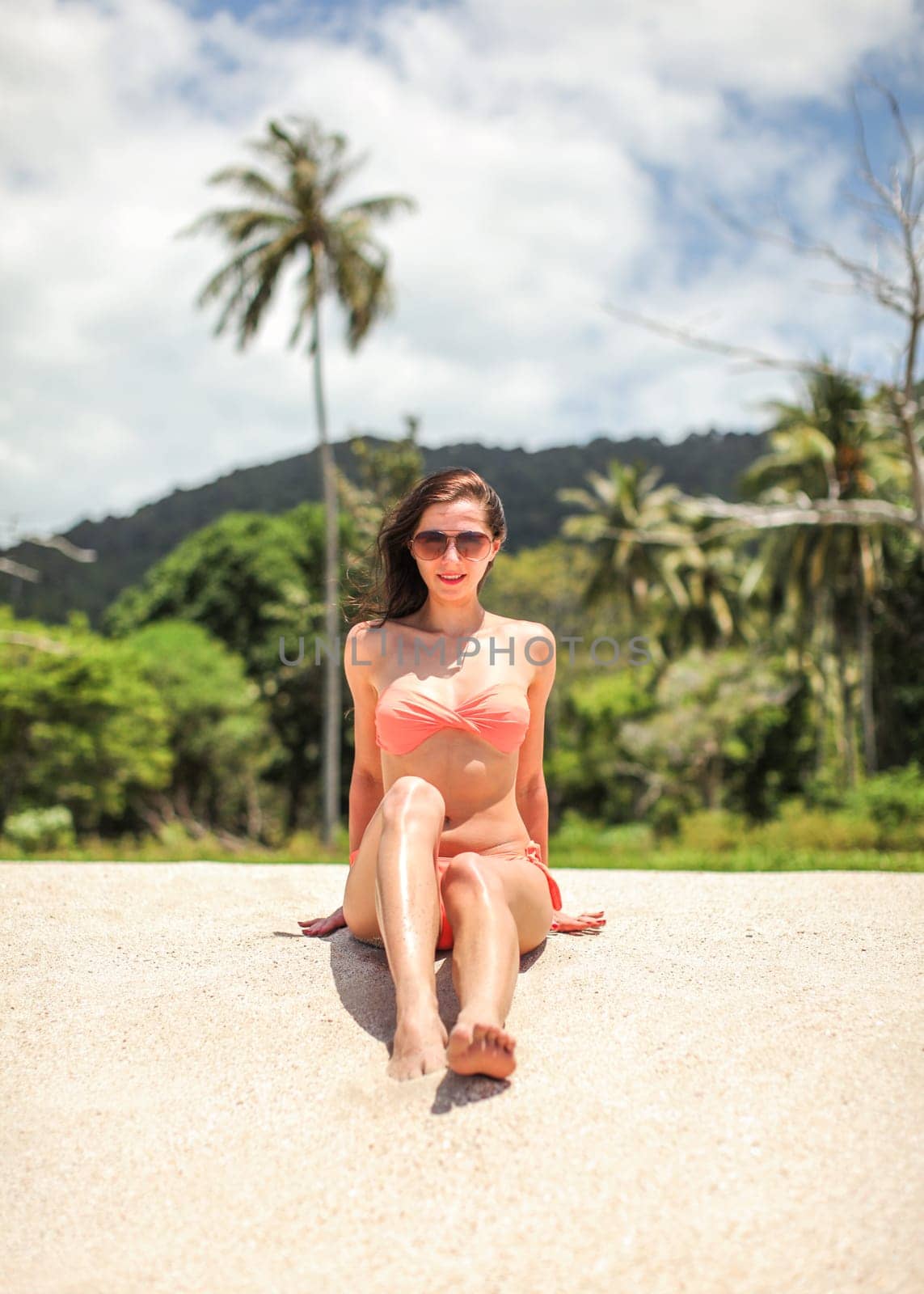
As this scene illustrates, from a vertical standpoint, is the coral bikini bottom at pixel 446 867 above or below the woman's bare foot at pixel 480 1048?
above

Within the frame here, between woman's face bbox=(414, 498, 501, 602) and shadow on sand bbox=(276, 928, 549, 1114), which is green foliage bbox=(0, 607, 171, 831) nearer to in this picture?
shadow on sand bbox=(276, 928, 549, 1114)

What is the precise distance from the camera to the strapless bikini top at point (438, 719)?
129 inches

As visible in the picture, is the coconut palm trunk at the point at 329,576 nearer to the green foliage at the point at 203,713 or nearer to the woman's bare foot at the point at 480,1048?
the green foliage at the point at 203,713

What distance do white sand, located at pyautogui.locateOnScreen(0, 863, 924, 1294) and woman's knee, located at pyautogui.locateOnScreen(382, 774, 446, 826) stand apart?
2.16 feet

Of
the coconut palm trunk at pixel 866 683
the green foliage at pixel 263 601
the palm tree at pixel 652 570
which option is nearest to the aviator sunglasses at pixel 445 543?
the green foliage at pixel 263 601

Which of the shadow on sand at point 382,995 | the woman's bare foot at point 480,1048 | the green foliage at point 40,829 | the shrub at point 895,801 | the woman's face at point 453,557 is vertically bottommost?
the green foliage at point 40,829

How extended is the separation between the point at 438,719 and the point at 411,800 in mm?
368

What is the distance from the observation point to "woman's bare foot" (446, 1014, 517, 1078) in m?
2.37

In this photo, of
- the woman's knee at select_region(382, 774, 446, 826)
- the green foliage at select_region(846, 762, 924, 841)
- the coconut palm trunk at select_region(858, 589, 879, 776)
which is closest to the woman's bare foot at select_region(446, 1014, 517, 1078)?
the woman's knee at select_region(382, 774, 446, 826)

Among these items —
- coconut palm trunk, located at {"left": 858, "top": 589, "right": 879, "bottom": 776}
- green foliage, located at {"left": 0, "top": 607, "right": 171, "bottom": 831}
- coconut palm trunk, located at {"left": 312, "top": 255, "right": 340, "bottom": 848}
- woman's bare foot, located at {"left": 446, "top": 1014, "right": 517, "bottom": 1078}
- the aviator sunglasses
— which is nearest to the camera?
woman's bare foot, located at {"left": 446, "top": 1014, "right": 517, "bottom": 1078}

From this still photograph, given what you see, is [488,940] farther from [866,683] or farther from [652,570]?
[652,570]

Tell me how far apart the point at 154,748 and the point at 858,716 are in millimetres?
21499

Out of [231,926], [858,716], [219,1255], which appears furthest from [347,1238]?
[858,716]

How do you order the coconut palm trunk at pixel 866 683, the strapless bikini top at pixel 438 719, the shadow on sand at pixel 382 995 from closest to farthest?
the shadow on sand at pixel 382 995 < the strapless bikini top at pixel 438 719 < the coconut palm trunk at pixel 866 683
